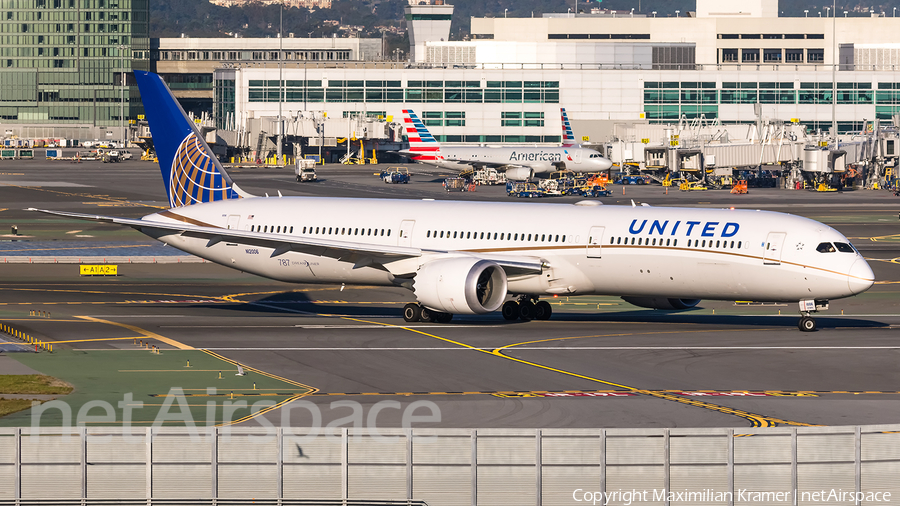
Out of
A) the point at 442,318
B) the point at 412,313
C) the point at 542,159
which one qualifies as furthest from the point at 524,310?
the point at 542,159

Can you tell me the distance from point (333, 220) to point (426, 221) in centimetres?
447

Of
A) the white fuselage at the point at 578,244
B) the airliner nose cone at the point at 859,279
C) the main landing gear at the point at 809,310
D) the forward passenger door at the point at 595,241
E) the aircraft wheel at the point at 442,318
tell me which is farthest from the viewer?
the aircraft wheel at the point at 442,318

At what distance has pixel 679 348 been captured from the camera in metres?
44.2

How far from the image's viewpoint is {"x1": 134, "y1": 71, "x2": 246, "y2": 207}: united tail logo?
193ft

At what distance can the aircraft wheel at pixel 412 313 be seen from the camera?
50.8 meters

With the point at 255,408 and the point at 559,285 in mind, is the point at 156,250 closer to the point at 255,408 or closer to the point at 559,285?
the point at 559,285

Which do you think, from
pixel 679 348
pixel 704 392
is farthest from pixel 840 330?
pixel 704 392

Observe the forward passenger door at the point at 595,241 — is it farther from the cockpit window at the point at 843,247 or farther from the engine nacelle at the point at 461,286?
the cockpit window at the point at 843,247

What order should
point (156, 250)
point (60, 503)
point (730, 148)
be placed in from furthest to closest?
1. point (730, 148)
2. point (156, 250)
3. point (60, 503)

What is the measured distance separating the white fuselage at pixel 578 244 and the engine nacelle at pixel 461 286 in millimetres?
1545

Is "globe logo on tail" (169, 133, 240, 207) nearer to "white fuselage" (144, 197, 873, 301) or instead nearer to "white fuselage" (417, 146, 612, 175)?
"white fuselage" (144, 197, 873, 301)

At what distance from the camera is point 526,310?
5206 cm

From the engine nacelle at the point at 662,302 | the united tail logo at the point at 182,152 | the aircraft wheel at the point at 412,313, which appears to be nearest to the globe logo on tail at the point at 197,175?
the united tail logo at the point at 182,152

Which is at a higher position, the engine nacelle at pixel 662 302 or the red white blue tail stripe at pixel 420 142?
the red white blue tail stripe at pixel 420 142
